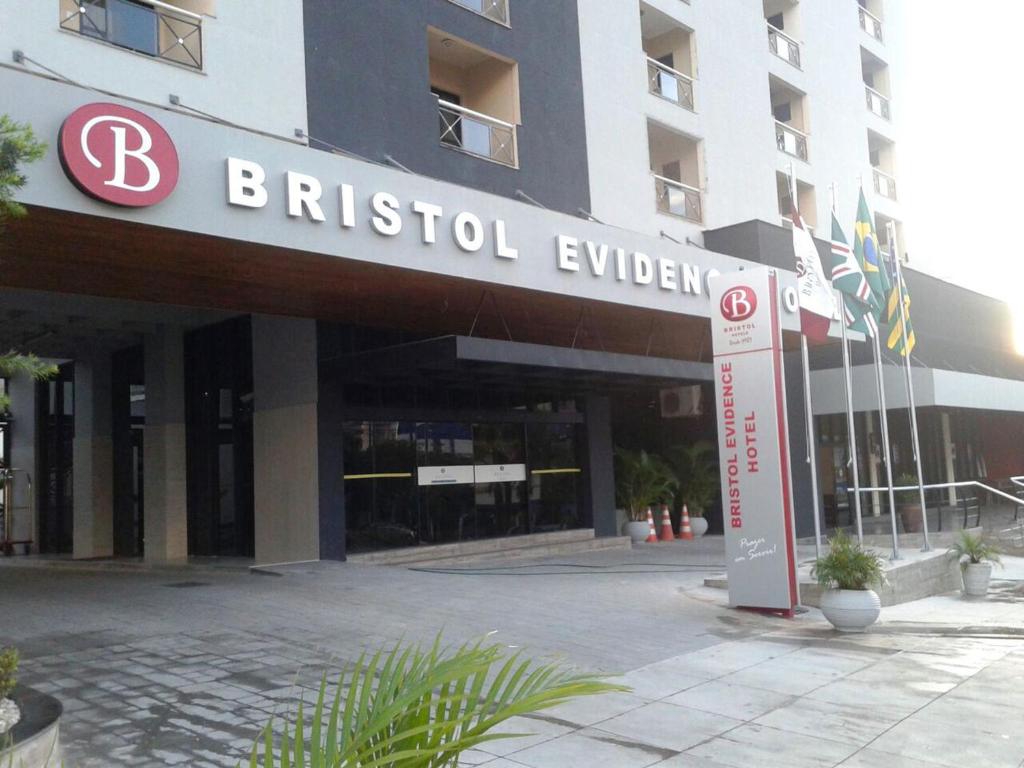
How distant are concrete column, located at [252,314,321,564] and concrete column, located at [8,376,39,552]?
36.0 feet

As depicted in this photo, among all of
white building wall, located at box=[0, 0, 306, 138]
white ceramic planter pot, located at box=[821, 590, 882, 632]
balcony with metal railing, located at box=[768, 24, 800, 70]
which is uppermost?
balcony with metal railing, located at box=[768, 24, 800, 70]

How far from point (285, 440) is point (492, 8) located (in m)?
8.87

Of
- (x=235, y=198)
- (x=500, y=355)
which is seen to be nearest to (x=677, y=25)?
(x=500, y=355)

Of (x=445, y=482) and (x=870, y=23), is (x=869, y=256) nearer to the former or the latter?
(x=445, y=482)

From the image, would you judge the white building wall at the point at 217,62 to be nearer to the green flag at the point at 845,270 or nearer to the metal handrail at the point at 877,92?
the green flag at the point at 845,270

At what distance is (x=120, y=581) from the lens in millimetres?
15070

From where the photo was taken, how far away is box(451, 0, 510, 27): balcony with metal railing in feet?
56.1

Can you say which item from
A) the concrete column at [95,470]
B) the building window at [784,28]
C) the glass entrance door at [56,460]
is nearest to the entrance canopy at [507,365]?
the concrete column at [95,470]

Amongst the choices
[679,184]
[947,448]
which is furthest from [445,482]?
[947,448]

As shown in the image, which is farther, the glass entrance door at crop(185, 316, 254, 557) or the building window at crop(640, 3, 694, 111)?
the building window at crop(640, 3, 694, 111)

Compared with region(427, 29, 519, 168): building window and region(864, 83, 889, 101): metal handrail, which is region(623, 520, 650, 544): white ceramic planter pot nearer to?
region(427, 29, 519, 168): building window

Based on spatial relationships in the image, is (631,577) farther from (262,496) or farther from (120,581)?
(120,581)

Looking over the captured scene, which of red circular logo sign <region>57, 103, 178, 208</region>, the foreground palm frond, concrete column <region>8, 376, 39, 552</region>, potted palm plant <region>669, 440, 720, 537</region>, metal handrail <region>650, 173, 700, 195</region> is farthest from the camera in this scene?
concrete column <region>8, 376, 39, 552</region>

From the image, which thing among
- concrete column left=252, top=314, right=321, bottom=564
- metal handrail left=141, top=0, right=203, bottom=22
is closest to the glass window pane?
metal handrail left=141, top=0, right=203, bottom=22
